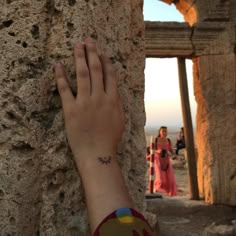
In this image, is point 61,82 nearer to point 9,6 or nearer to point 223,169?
point 9,6

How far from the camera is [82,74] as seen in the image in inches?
33.0

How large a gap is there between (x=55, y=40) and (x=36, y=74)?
0.08m

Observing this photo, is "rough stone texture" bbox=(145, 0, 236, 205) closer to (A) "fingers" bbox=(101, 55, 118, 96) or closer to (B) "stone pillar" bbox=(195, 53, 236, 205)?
(B) "stone pillar" bbox=(195, 53, 236, 205)

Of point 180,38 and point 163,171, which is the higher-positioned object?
point 180,38

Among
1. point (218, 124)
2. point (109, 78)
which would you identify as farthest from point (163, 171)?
point (109, 78)

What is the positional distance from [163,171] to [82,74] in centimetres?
727

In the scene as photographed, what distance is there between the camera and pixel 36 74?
86 cm

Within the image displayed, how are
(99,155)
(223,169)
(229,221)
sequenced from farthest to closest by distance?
(223,169) < (229,221) < (99,155)

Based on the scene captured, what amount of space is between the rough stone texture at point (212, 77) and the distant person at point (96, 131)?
5.65 m

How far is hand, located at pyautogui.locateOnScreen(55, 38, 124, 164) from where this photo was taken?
0.82 m

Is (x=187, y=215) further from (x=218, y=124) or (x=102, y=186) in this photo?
(x=102, y=186)

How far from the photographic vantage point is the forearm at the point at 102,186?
30.6 inches

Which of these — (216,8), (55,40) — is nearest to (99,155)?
(55,40)

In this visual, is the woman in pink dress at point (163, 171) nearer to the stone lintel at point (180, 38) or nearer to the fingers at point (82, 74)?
the stone lintel at point (180, 38)
